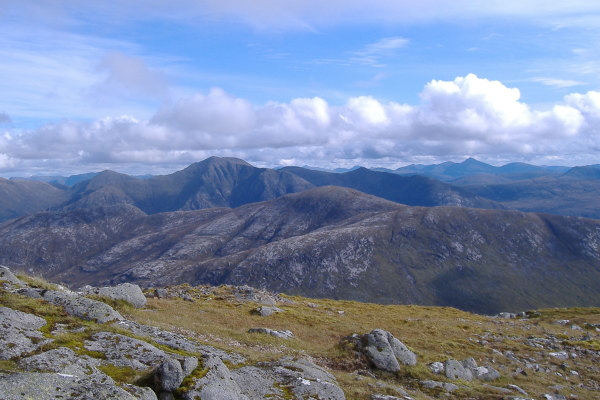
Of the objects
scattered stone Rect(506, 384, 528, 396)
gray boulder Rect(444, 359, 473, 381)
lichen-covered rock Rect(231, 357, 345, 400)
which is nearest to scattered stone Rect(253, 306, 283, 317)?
gray boulder Rect(444, 359, 473, 381)

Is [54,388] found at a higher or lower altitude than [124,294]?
higher

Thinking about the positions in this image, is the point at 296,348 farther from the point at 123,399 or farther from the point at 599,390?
the point at 599,390

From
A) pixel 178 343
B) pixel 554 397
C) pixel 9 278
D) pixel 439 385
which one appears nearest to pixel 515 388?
pixel 554 397

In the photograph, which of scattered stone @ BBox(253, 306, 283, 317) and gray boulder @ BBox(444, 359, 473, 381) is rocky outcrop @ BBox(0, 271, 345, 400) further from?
scattered stone @ BBox(253, 306, 283, 317)

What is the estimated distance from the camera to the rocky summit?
634 inches

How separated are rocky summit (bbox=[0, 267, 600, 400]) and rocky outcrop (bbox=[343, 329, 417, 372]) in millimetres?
84

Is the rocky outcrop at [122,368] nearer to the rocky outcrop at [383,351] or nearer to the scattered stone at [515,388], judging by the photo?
the rocky outcrop at [383,351]

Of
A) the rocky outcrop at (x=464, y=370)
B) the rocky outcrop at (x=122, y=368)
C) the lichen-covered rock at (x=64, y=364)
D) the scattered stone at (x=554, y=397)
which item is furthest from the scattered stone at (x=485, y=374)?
the lichen-covered rock at (x=64, y=364)

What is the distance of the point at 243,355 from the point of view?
24.0 meters

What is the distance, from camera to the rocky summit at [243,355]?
16109mm

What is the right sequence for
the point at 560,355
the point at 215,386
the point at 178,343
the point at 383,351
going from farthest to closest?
1. the point at 560,355
2. the point at 383,351
3. the point at 178,343
4. the point at 215,386

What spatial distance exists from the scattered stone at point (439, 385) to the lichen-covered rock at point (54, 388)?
1986 cm

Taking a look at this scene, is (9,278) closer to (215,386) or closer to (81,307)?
(81,307)

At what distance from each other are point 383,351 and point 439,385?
15.0ft
